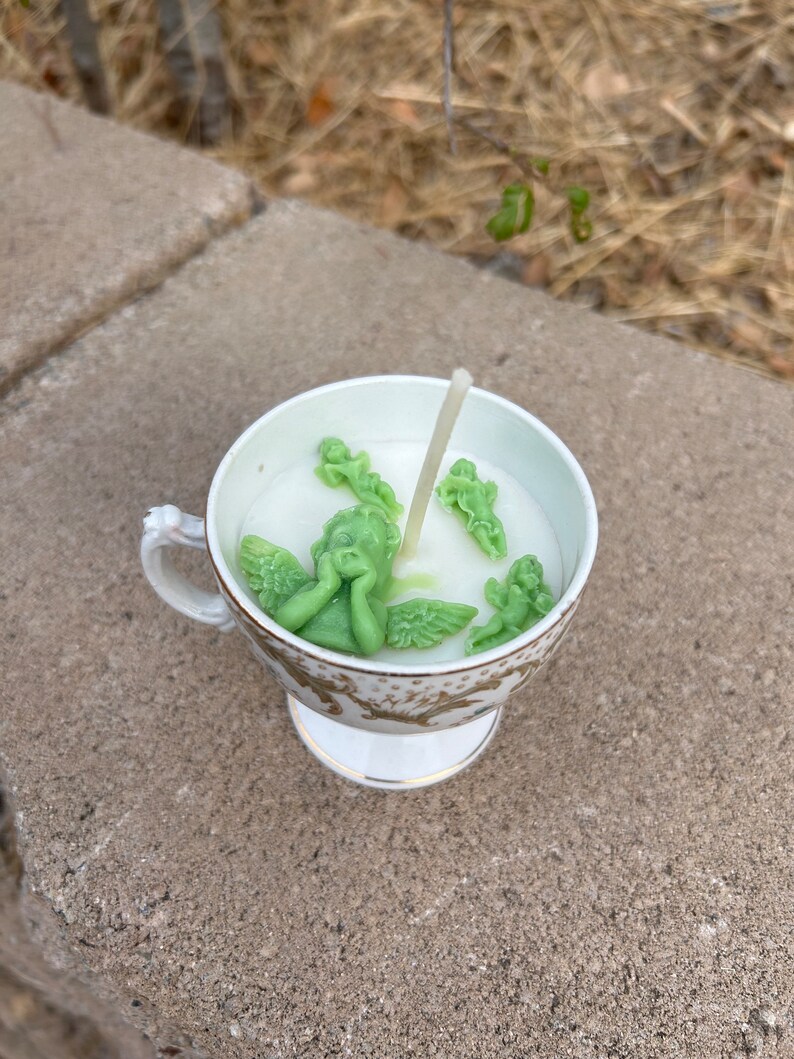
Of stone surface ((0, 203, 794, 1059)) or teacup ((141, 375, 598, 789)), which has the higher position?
teacup ((141, 375, 598, 789))

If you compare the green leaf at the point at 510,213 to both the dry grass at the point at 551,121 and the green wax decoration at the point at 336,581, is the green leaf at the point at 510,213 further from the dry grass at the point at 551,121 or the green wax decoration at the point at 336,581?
the dry grass at the point at 551,121

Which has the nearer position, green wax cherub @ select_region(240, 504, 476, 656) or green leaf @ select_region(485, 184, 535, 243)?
green wax cherub @ select_region(240, 504, 476, 656)

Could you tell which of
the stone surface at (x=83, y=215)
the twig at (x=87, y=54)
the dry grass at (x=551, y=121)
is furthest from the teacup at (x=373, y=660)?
the twig at (x=87, y=54)


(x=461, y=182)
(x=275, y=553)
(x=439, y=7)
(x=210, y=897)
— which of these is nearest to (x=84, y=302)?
(x=275, y=553)

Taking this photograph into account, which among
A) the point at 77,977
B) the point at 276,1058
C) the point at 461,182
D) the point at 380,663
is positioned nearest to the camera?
the point at 380,663

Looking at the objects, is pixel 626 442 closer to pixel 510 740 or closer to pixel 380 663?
pixel 510 740

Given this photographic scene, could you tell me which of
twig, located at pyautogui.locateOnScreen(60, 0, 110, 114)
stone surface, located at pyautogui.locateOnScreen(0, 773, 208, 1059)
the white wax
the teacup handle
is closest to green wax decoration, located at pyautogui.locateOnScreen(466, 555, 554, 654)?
the white wax

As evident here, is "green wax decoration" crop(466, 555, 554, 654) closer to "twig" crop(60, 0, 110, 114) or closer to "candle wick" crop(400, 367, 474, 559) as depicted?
"candle wick" crop(400, 367, 474, 559)
